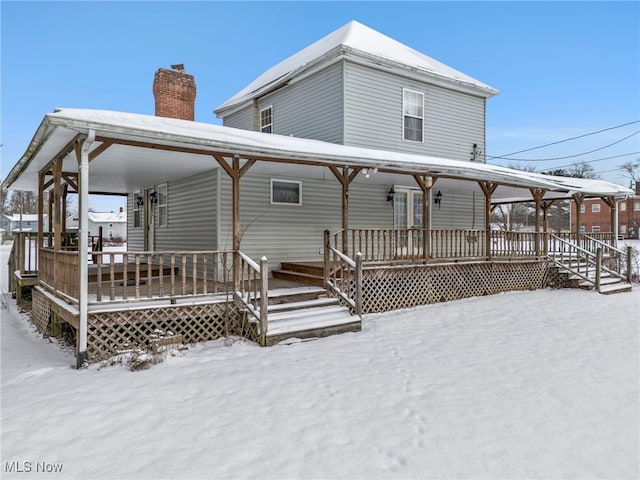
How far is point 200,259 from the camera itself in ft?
36.4

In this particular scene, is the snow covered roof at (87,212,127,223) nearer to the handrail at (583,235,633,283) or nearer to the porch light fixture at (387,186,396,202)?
the porch light fixture at (387,186,396,202)

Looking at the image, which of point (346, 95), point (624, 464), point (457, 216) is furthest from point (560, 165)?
point (624, 464)

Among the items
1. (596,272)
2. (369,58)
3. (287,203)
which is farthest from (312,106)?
(596,272)

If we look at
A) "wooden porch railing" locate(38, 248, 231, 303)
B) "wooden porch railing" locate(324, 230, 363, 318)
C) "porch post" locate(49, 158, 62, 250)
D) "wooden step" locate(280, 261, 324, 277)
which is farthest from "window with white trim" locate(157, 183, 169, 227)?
"wooden porch railing" locate(324, 230, 363, 318)

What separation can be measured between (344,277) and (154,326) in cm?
409

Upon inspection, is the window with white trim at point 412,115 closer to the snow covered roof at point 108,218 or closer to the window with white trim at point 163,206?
the window with white trim at point 163,206

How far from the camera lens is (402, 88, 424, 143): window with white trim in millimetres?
14617

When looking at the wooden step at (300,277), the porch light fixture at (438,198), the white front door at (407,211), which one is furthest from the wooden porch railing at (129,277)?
the porch light fixture at (438,198)

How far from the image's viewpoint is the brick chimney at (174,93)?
14172mm

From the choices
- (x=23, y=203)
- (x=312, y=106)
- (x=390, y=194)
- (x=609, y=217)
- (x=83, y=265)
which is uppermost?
(x=23, y=203)

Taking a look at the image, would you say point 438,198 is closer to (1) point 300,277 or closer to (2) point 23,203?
→ (1) point 300,277

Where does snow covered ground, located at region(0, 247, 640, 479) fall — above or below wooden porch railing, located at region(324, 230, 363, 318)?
below

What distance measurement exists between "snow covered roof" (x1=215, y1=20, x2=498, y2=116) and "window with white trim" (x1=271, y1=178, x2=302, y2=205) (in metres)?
4.58

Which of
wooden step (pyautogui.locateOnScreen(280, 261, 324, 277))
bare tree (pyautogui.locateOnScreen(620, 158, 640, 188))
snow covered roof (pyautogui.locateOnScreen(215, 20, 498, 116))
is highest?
bare tree (pyautogui.locateOnScreen(620, 158, 640, 188))
